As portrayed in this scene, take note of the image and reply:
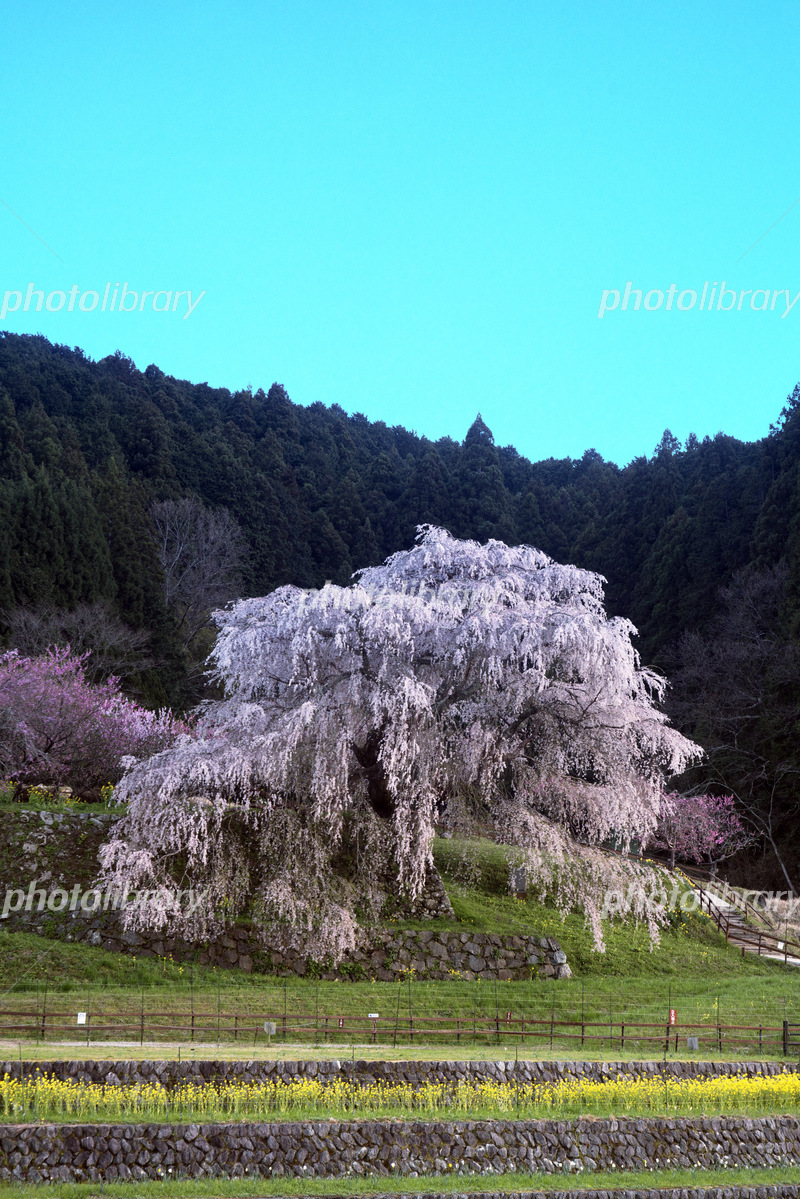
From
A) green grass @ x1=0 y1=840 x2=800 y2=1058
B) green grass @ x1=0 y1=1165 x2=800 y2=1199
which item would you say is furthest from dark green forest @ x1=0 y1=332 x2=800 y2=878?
green grass @ x1=0 y1=1165 x2=800 y2=1199

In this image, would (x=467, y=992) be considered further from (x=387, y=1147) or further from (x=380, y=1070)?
(x=387, y=1147)

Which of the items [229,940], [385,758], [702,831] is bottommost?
[229,940]

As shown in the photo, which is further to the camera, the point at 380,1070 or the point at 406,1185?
the point at 380,1070

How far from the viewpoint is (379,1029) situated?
12.6m

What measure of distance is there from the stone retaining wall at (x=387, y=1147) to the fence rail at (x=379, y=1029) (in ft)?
5.66

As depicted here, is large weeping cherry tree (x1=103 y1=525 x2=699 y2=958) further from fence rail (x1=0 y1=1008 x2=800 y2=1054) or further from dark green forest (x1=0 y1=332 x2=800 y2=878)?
dark green forest (x1=0 y1=332 x2=800 y2=878)

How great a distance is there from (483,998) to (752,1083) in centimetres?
426

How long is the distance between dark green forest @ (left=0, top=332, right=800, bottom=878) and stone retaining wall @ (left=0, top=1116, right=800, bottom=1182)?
20.7 meters

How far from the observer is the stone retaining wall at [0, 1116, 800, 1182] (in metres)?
8.63

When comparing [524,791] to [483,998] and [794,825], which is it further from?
[794,825]

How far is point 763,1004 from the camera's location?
16.0 metres

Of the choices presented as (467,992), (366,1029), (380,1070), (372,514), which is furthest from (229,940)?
(372,514)

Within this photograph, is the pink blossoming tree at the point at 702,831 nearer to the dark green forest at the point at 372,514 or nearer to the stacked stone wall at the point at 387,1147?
the dark green forest at the point at 372,514

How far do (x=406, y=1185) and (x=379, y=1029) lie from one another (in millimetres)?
3500
